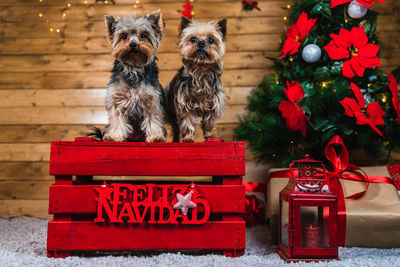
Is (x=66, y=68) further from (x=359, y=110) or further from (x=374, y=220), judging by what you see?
(x=374, y=220)

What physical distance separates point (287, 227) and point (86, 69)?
1653mm

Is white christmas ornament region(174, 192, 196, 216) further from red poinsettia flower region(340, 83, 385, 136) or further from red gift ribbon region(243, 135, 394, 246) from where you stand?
red poinsettia flower region(340, 83, 385, 136)

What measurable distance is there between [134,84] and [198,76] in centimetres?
25

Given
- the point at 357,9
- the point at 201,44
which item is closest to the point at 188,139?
the point at 201,44

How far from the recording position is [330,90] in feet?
5.24

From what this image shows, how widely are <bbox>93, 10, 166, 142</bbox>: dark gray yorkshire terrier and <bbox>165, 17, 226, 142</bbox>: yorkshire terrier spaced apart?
0.09m

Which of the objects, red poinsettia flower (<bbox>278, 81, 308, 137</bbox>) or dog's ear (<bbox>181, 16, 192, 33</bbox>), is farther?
Result: red poinsettia flower (<bbox>278, 81, 308, 137</bbox>)

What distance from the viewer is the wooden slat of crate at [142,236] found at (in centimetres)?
118

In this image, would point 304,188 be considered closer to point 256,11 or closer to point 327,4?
point 327,4

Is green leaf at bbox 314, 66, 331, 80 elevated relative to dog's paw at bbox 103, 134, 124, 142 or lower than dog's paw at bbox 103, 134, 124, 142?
elevated

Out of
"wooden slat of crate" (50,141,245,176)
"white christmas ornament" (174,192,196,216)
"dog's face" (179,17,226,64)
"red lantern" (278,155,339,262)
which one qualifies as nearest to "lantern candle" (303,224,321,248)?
"red lantern" (278,155,339,262)

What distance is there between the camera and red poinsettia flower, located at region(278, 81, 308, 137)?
1.64 metres

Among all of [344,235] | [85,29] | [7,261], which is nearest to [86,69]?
[85,29]

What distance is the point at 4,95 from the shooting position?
222 cm
